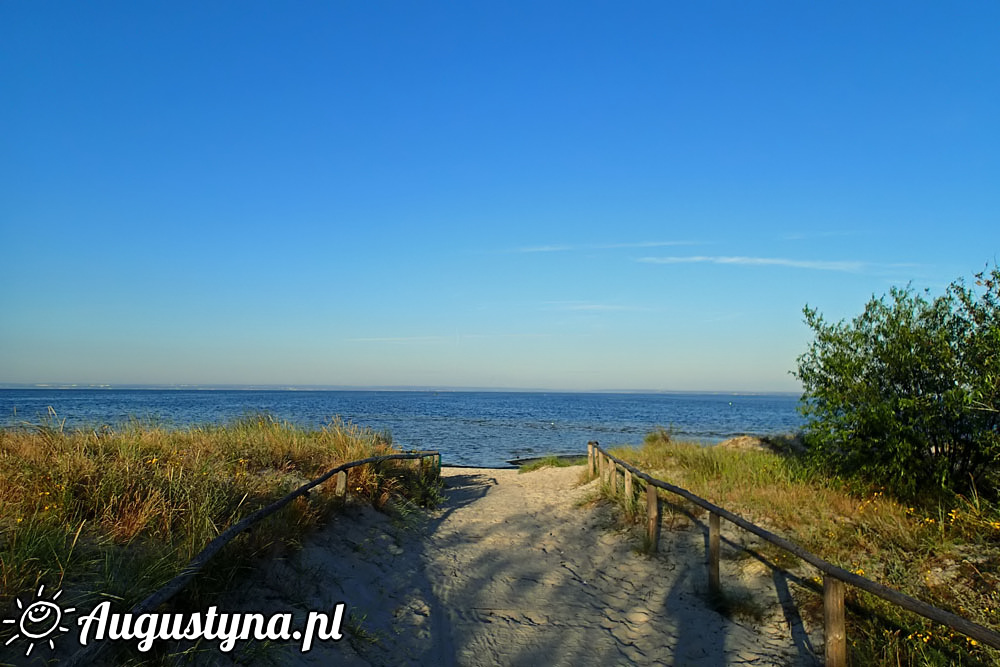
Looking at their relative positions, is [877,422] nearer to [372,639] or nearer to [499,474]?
[372,639]

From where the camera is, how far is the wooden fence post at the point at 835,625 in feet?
16.4

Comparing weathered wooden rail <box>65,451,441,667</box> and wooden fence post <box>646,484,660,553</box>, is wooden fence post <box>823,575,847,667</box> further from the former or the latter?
weathered wooden rail <box>65,451,441,667</box>

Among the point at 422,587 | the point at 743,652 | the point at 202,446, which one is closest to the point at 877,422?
the point at 743,652

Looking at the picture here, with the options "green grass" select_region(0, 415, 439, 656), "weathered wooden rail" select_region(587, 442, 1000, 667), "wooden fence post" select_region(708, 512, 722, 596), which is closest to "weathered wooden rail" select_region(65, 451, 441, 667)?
"green grass" select_region(0, 415, 439, 656)

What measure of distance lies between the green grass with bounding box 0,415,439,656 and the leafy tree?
25.3 ft

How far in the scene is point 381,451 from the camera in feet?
44.8

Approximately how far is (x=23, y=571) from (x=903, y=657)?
6.62 metres

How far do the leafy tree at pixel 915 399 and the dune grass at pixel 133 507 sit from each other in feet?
25.5

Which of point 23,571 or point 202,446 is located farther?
point 202,446

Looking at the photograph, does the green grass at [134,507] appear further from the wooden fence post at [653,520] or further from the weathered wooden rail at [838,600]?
the weathered wooden rail at [838,600]

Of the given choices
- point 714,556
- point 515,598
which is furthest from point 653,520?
point 515,598

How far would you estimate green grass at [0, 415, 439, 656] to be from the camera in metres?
4.54

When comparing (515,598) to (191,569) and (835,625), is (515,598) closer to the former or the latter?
(835,625)

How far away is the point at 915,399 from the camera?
9305mm
